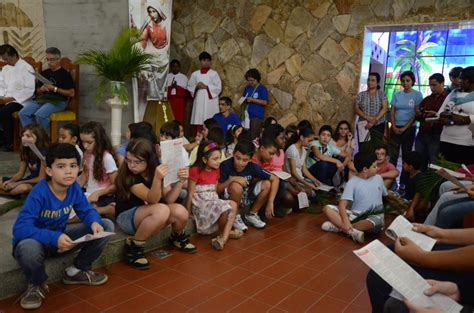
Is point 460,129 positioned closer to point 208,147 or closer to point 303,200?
point 303,200

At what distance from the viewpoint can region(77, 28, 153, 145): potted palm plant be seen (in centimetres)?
500

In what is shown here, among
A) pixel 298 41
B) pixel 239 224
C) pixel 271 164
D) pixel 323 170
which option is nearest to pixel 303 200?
pixel 271 164

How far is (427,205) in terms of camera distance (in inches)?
165

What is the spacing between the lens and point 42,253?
2203mm

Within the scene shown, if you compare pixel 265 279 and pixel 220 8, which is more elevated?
pixel 220 8

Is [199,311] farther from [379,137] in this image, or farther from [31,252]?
[379,137]

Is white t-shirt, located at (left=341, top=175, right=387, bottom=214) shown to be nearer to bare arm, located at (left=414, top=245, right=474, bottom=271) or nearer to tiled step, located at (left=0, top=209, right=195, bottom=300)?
tiled step, located at (left=0, top=209, right=195, bottom=300)

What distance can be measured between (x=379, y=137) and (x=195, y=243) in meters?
3.16

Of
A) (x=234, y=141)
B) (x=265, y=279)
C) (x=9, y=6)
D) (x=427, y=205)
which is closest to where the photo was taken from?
(x=265, y=279)

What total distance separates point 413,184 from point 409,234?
302 cm

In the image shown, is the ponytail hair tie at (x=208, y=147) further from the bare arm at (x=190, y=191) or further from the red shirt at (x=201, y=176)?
the bare arm at (x=190, y=191)

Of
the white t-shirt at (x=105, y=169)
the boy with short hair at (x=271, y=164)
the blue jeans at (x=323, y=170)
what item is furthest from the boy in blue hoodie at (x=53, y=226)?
the blue jeans at (x=323, y=170)

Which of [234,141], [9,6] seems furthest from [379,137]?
[9,6]

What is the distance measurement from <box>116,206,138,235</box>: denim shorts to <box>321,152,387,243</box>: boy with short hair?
1.94 meters
